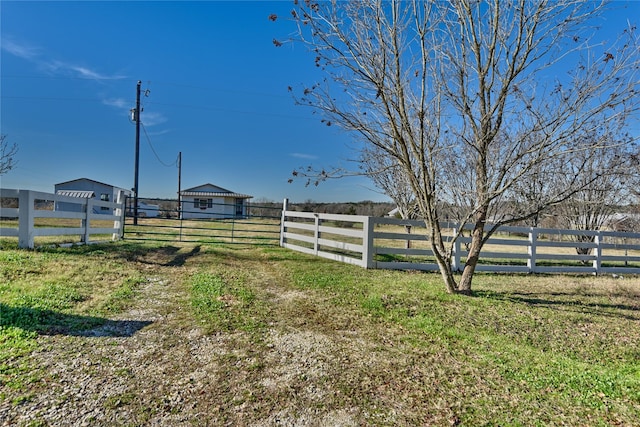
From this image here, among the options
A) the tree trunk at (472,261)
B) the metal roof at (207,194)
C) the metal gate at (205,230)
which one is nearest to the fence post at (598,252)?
the tree trunk at (472,261)

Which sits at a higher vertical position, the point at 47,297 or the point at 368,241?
the point at 368,241

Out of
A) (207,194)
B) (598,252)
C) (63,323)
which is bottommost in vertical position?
(63,323)

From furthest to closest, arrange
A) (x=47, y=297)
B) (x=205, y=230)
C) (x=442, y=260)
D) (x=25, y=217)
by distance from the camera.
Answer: (x=205, y=230)
(x=25, y=217)
(x=442, y=260)
(x=47, y=297)

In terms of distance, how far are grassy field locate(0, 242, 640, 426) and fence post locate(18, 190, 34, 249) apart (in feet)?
1.23

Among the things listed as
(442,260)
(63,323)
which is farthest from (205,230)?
(442,260)

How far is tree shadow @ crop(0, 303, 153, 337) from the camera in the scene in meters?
3.21

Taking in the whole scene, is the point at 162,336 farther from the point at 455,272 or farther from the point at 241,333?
the point at 455,272

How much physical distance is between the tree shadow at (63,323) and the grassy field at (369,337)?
22 millimetres

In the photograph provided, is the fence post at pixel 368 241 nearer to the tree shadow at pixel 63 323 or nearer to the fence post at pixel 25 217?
the tree shadow at pixel 63 323

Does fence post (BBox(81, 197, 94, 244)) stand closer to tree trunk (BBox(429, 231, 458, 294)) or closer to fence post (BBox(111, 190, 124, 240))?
fence post (BBox(111, 190, 124, 240))

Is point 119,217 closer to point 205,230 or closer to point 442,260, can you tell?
point 205,230

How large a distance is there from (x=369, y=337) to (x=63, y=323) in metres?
3.14

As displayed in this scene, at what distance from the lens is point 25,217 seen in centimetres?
638

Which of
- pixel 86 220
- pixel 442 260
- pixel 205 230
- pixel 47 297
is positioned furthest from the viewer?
pixel 205 230
